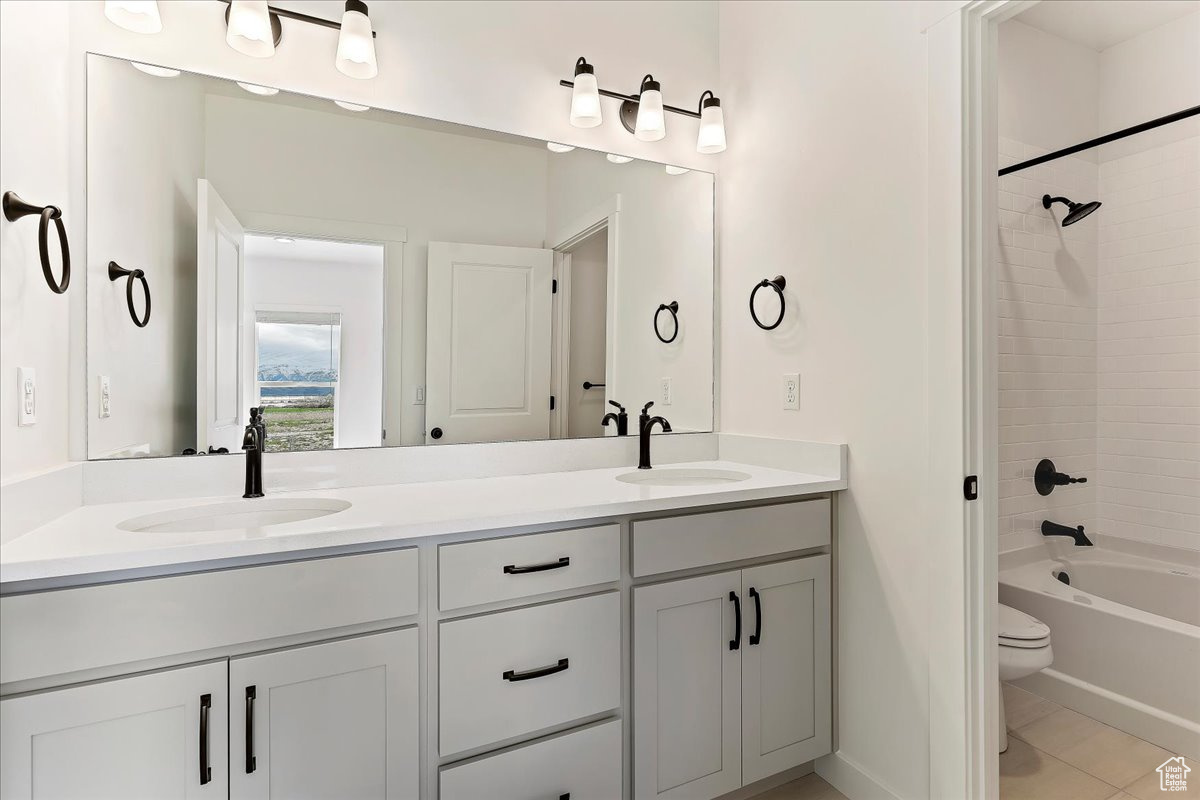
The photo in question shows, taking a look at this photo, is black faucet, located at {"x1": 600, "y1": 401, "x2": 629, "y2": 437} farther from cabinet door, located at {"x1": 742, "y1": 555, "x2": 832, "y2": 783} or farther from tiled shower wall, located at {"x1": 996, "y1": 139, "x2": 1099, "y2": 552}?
tiled shower wall, located at {"x1": 996, "y1": 139, "x2": 1099, "y2": 552}

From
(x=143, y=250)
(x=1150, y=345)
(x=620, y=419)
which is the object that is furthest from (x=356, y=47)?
(x=1150, y=345)

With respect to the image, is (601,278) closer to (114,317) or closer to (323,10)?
(323,10)

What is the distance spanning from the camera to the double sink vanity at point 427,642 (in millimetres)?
1055

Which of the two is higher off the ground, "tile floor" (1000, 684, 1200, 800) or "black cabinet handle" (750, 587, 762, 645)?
"black cabinet handle" (750, 587, 762, 645)

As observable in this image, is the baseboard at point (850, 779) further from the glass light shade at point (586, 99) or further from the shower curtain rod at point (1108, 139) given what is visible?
the shower curtain rod at point (1108, 139)

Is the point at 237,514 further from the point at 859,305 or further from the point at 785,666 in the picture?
the point at 859,305

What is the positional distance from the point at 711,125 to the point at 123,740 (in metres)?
2.25

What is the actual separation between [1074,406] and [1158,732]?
1350 millimetres

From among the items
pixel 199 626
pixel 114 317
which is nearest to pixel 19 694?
pixel 199 626

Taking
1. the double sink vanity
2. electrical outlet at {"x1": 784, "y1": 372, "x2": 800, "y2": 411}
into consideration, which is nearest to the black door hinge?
the double sink vanity

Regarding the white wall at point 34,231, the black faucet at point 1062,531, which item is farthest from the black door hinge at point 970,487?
the white wall at point 34,231

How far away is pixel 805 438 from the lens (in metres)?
1.97

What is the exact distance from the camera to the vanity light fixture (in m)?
1.98

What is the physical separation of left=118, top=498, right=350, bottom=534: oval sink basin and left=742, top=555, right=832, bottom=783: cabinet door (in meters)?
1.12
